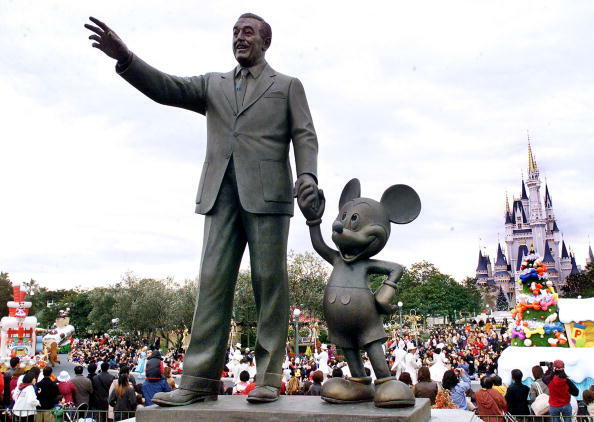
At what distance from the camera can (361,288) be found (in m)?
4.21

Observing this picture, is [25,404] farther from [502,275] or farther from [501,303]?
[502,275]

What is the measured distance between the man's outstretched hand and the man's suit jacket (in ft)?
0.40

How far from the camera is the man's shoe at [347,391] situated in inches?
160

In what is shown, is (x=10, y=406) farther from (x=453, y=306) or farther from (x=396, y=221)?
(x=453, y=306)

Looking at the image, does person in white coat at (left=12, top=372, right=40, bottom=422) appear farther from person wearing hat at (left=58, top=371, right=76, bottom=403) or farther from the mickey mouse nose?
the mickey mouse nose

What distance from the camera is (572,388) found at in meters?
8.16

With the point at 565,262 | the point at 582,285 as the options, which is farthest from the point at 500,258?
the point at 582,285

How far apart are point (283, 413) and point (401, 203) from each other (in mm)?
1958

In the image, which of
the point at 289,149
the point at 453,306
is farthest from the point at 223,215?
the point at 453,306

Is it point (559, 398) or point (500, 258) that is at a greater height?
point (500, 258)

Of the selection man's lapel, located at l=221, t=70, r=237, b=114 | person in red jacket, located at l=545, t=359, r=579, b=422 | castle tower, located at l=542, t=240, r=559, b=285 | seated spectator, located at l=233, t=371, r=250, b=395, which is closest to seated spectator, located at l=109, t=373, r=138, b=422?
seated spectator, located at l=233, t=371, r=250, b=395

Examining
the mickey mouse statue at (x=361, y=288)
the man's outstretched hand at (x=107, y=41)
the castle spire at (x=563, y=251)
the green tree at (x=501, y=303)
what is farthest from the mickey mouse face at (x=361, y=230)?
the castle spire at (x=563, y=251)

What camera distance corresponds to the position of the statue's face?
15.2 ft

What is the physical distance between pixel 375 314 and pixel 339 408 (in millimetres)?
750
